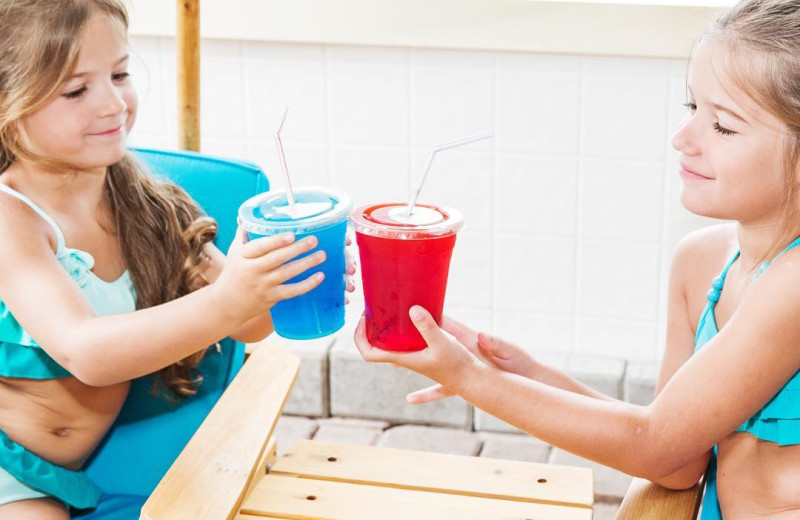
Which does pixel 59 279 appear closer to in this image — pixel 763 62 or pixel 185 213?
pixel 185 213

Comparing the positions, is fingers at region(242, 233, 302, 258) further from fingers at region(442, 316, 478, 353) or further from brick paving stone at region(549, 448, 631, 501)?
brick paving stone at region(549, 448, 631, 501)

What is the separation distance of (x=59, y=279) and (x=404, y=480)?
2.08 ft

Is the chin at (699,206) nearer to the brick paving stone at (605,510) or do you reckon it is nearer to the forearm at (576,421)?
the forearm at (576,421)

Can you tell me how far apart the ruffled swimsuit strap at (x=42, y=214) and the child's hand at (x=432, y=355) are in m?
0.57

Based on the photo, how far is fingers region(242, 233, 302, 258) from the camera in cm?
127

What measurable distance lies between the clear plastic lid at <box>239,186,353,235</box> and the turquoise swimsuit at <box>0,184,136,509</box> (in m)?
0.47

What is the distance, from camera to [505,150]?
2.77 m

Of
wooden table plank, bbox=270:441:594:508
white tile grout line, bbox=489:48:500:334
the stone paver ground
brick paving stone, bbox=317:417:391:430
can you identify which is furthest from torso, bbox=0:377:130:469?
white tile grout line, bbox=489:48:500:334

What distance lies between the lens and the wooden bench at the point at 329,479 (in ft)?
5.07

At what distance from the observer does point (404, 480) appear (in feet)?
5.63

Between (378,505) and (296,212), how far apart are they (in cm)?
58

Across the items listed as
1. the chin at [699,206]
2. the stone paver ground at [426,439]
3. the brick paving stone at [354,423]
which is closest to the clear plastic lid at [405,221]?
the chin at [699,206]

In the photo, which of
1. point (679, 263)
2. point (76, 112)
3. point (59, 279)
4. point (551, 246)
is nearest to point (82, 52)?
point (76, 112)

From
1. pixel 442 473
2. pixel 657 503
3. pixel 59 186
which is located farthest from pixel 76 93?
pixel 657 503
